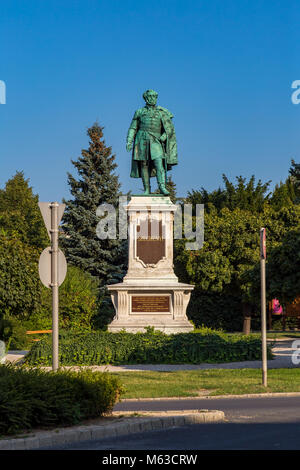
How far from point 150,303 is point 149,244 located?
215 cm

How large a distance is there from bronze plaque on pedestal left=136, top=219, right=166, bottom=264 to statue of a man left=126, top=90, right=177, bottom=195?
5.16 feet

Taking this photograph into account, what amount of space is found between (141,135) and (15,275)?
845 centimetres

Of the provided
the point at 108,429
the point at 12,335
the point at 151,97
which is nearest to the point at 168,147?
the point at 151,97

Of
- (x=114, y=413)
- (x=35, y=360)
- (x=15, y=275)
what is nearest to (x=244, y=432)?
(x=114, y=413)

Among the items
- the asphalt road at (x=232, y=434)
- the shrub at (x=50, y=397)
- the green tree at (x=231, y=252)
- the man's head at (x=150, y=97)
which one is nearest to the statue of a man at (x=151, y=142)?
the man's head at (x=150, y=97)

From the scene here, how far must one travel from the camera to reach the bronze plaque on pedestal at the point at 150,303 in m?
25.9

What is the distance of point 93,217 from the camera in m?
49.4

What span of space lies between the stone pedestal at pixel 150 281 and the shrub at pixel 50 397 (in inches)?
571

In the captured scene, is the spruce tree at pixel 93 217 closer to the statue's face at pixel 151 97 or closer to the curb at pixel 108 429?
the statue's face at pixel 151 97

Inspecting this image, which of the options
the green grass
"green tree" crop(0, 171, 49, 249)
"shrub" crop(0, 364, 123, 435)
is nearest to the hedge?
the green grass

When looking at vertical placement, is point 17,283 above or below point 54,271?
below

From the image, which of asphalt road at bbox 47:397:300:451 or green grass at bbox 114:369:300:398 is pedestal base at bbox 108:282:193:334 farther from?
asphalt road at bbox 47:397:300:451

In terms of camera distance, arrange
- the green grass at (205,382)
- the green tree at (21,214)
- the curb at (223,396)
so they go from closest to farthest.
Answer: the curb at (223,396)
the green grass at (205,382)
the green tree at (21,214)

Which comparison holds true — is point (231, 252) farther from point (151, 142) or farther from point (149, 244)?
point (149, 244)
